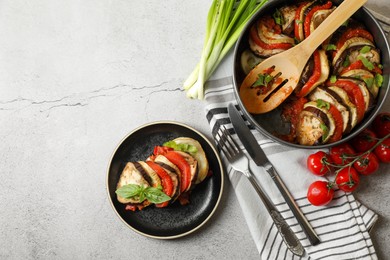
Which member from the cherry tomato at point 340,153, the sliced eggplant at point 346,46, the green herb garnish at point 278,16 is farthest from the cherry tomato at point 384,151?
the green herb garnish at point 278,16

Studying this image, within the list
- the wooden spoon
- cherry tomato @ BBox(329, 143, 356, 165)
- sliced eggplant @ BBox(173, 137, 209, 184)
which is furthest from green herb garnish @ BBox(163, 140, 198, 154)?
cherry tomato @ BBox(329, 143, 356, 165)

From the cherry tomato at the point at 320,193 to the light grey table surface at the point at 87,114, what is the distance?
1.04 ft

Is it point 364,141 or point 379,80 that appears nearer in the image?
point 379,80

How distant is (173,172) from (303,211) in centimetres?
79

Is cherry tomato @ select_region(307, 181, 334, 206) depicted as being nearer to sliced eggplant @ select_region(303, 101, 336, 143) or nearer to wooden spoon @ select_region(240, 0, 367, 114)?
sliced eggplant @ select_region(303, 101, 336, 143)

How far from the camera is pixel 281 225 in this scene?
265 centimetres

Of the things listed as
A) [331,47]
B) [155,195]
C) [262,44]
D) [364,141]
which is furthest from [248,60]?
[155,195]

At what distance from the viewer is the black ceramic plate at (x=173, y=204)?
270 centimetres

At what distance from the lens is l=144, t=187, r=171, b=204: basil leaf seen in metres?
2.52

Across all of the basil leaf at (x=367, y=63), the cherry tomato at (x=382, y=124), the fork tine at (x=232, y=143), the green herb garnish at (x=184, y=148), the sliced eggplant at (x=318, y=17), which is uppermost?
the sliced eggplant at (x=318, y=17)

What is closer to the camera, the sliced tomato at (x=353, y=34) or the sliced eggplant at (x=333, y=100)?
the sliced eggplant at (x=333, y=100)

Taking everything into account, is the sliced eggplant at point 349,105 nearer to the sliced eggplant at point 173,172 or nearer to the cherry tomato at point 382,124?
the cherry tomato at point 382,124

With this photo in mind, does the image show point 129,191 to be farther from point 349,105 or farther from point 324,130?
point 349,105

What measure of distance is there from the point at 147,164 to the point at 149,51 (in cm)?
76
